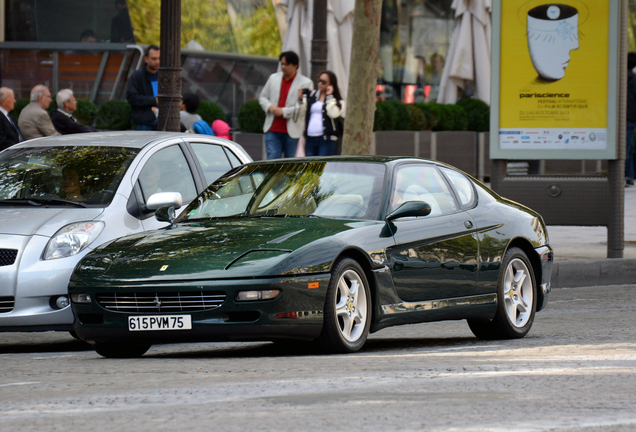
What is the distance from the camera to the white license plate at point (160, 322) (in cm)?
699

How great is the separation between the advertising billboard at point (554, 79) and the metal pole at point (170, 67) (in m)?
3.75

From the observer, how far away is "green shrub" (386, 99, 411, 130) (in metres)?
24.2

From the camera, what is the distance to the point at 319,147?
15.8m

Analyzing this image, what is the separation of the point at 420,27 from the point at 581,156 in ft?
Result: 58.8

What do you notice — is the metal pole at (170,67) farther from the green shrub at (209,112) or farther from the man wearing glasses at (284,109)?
the green shrub at (209,112)

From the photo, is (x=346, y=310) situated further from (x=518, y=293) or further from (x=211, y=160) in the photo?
(x=211, y=160)

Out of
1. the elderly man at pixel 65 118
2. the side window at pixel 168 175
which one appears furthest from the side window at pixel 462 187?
the elderly man at pixel 65 118

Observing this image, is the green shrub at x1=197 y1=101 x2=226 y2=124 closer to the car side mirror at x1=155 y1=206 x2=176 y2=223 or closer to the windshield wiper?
the windshield wiper

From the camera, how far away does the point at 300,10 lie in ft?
73.0

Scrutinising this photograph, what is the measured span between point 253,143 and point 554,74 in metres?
8.85

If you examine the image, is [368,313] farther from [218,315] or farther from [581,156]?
[581,156]

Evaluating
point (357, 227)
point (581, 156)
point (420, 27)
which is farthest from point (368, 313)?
point (420, 27)

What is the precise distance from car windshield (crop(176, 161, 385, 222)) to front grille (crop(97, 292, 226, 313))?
3.70 ft

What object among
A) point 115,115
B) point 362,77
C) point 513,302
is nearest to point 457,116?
point 115,115
